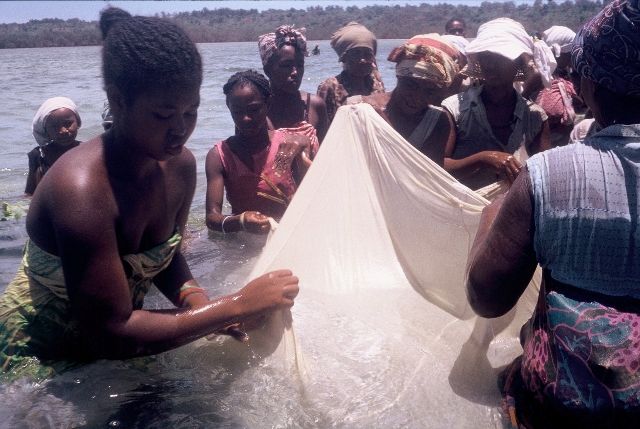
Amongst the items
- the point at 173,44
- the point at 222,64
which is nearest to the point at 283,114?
the point at 173,44

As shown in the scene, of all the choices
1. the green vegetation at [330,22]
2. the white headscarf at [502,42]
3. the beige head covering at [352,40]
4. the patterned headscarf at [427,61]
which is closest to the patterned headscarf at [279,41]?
the beige head covering at [352,40]

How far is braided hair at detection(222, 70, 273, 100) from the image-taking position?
12.0 feet

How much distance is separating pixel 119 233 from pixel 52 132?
12.3 ft

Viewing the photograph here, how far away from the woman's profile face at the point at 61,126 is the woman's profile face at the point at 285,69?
1.93 m

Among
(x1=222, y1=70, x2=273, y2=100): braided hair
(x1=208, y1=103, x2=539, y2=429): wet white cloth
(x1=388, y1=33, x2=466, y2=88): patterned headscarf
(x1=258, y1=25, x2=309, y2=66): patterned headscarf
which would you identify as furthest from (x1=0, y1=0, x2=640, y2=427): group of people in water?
(x1=258, y1=25, x2=309, y2=66): patterned headscarf

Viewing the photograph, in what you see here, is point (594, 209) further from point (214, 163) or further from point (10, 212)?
point (10, 212)

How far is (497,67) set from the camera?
3.33 m

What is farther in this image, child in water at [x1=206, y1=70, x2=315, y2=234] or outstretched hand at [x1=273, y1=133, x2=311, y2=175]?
outstretched hand at [x1=273, y1=133, x2=311, y2=175]

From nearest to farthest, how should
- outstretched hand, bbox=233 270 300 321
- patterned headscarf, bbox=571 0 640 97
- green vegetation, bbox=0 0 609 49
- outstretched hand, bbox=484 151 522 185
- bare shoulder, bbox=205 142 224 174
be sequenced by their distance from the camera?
patterned headscarf, bbox=571 0 640 97, outstretched hand, bbox=233 270 300 321, outstretched hand, bbox=484 151 522 185, bare shoulder, bbox=205 142 224 174, green vegetation, bbox=0 0 609 49

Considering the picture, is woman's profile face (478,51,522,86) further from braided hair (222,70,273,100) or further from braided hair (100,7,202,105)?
braided hair (100,7,202,105)

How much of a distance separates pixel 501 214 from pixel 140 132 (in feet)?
3.43

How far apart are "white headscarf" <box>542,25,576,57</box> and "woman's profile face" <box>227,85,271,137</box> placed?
12.1 ft

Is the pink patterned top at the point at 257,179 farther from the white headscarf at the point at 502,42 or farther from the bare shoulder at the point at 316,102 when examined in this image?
the white headscarf at the point at 502,42

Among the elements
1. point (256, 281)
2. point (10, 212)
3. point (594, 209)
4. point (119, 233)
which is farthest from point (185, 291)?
point (10, 212)
